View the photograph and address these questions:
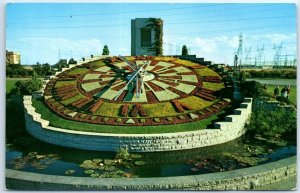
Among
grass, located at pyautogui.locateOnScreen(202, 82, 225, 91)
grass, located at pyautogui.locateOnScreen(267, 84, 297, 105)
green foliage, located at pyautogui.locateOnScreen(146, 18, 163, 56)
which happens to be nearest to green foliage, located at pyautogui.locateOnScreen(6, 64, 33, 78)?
green foliage, located at pyautogui.locateOnScreen(146, 18, 163, 56)

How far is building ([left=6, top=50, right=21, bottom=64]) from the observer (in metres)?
11.3

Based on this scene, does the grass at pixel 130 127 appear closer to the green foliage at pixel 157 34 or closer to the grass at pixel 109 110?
the grass at pixel 109 110

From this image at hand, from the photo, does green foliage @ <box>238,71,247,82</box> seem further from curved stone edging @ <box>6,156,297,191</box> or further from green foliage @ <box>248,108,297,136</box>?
curved stone edging @ <box>6,156,297,191</box>

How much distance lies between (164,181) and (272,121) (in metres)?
4.94

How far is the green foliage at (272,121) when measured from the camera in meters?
12.0

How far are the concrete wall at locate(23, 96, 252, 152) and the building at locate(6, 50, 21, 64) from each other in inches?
77.6

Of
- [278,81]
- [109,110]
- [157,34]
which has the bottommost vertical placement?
[109,110]

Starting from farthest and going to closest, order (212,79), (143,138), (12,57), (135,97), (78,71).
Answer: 1. (78,71)
2. (212,79)
3. (135,97)
4. (12,57)
5. (143,138)

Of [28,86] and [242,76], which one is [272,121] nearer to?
[242,76]

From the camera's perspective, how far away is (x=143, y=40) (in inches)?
652

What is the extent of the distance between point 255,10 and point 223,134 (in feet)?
12.5

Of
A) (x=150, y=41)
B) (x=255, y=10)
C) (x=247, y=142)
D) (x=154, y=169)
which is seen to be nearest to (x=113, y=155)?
(x=154, y=169)

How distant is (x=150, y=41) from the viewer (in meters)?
16.7

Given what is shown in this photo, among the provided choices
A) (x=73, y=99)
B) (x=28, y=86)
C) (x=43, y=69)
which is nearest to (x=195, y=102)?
(x=73, y=99)
